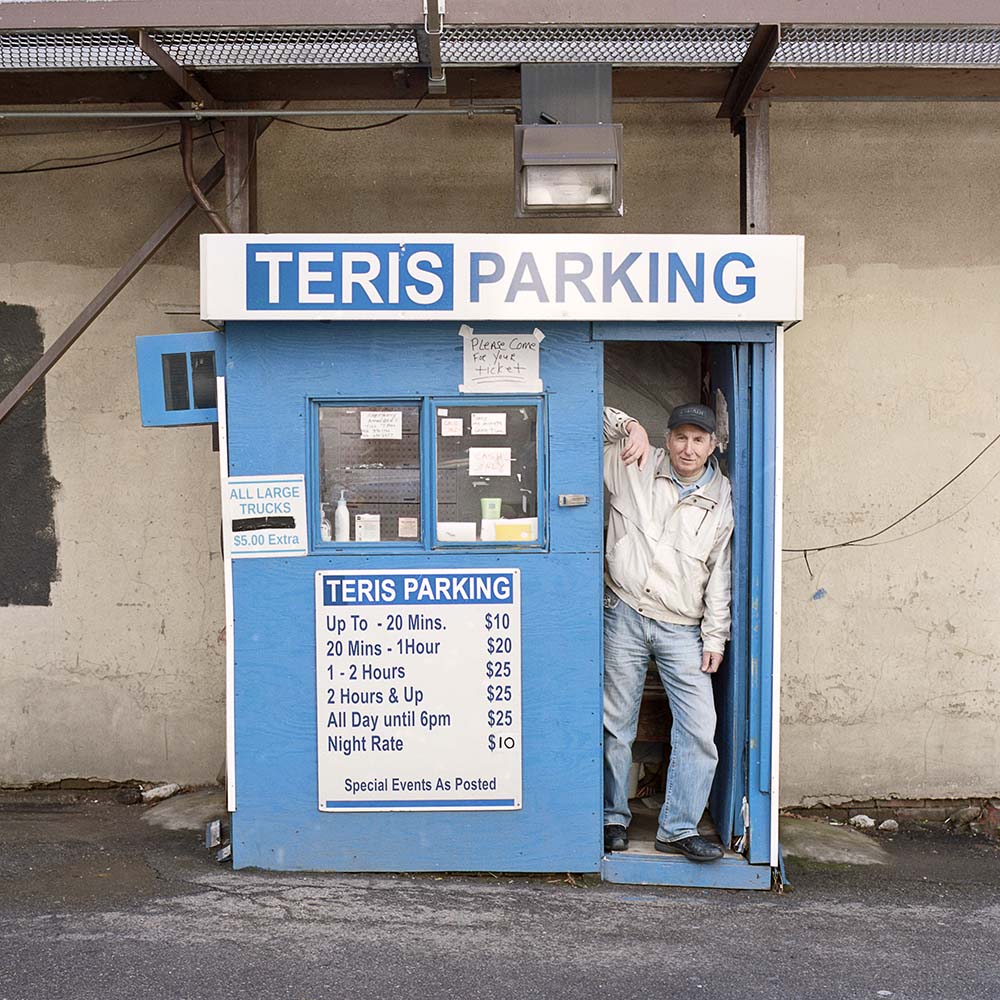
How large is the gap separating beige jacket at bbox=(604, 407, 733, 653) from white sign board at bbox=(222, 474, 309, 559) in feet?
4.40

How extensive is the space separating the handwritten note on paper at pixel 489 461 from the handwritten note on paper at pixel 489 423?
7 cm

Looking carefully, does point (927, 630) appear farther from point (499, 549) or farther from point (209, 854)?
point (209, 854)

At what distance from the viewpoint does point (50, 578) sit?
5660 millimetres

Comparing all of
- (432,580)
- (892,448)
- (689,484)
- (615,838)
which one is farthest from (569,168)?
(615,838)

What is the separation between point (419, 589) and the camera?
14.7 ft

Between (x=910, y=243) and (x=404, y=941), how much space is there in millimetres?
4103

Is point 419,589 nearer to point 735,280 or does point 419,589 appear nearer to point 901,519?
point 735,280

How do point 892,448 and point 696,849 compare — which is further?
point 892,448

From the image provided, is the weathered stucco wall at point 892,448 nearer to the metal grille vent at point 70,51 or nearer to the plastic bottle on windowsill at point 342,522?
the plastic bottle on windowsill at point 342,522

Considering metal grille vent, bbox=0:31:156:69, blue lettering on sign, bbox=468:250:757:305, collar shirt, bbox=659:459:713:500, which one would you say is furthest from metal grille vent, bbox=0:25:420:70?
collar shirt, bbox=659:459:713:500

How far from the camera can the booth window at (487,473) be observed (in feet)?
14.8

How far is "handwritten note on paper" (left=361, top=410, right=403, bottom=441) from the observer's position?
450 centimetres

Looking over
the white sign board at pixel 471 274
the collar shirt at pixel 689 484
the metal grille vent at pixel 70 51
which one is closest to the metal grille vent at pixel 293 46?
the metal grille vent at pixel 70 51

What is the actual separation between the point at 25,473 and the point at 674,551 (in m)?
3.38
